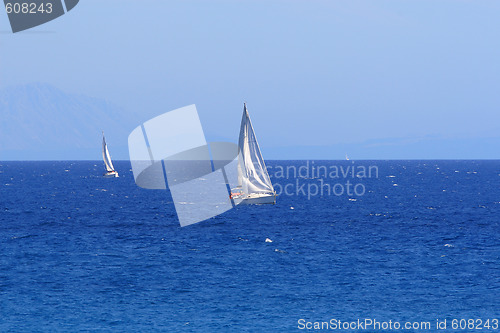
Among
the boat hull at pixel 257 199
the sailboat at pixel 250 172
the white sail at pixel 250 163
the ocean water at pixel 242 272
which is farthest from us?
the boat hull at pixel 257 199

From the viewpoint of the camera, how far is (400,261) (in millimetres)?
57438

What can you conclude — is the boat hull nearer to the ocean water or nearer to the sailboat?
the sailboat

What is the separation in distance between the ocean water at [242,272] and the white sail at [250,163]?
5469mm

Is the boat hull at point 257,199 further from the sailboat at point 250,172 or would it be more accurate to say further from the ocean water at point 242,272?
the ocean water at point 242,272

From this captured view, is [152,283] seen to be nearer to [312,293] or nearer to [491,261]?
[312,293]

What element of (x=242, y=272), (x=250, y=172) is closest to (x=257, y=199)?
(x=250, y=172)

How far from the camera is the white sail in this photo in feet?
271

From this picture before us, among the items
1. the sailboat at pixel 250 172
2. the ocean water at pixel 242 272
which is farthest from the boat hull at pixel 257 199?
the ocean water at pixel 242 272

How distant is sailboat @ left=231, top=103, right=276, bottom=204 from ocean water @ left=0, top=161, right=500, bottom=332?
3825mm

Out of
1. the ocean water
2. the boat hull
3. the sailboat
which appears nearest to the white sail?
the sailboat

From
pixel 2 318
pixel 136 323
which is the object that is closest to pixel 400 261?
pixel 136 323

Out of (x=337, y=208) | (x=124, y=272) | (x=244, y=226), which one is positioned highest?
(x=124, y=272)

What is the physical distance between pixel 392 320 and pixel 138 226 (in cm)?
5072

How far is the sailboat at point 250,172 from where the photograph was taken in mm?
83062
